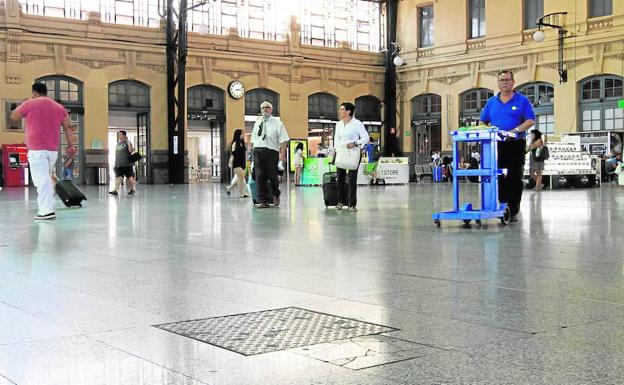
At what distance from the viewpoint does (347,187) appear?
39.3 feet

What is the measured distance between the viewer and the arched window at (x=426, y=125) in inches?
1373

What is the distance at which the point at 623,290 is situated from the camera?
4.28 m

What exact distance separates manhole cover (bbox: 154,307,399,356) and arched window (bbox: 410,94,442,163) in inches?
1245

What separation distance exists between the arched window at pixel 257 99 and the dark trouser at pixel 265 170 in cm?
2042

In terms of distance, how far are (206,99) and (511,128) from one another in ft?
78.9

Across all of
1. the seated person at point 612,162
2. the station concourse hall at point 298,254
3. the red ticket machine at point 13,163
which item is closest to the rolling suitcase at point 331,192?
the station concourse hall at point 298,254

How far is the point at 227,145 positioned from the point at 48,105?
72.5 ft

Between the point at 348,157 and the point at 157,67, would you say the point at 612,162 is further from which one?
the point at 348,157

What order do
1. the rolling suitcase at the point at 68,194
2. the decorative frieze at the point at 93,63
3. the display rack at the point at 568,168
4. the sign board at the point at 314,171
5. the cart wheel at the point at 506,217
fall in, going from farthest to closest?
the decorative frieze at the point at 93,63, the sign board at the point at 314,171, the display rack at the point at 568,168, the rolling suitcase at the point at 68,194, the cart wheel at the point at 506,217

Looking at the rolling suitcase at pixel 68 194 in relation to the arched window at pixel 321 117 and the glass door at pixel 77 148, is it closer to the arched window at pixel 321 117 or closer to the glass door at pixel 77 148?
the glass door at pixel 77 148

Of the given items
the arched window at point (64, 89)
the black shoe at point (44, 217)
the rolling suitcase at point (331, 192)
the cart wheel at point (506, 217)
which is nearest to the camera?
the cart wheel at point (506, 217)

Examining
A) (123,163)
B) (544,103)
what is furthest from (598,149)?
(123,163)

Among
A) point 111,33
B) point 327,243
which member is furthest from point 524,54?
point 327,243

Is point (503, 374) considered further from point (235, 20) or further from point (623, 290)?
point (235, 20)
